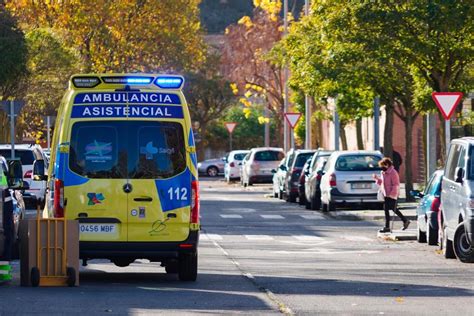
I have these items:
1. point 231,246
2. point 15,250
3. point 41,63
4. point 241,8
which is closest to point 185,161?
point 15,250

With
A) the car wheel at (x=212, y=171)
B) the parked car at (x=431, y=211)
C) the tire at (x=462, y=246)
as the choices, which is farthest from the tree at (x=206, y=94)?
the tire at (x=462, y=246)

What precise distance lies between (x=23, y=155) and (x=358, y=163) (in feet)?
28.1

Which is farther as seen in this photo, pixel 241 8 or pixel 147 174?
pixel 241 8

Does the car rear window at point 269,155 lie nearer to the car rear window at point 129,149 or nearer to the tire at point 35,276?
the car rear window at point 129,149

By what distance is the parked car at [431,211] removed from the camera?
2406cm

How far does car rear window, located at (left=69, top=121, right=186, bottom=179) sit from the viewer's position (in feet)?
56.3

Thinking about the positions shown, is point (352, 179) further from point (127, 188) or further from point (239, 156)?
point (239, 156)

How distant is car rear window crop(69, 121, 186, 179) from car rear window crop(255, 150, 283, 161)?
131 ft

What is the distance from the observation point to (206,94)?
294ft

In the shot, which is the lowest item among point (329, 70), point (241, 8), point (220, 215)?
point (220, 215)

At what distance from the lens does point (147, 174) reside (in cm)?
1723

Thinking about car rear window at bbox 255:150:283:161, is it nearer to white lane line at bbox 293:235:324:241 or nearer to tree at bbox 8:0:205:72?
tree at bbox 8:0:205:72

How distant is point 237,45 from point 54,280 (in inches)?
2267

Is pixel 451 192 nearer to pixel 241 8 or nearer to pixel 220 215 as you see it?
pixel 220 215
